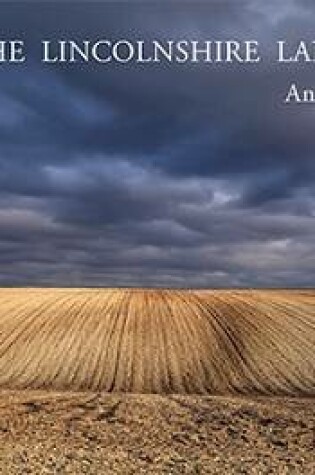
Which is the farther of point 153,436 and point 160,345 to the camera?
point 160,345

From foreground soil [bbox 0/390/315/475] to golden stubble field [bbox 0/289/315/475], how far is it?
41 mm

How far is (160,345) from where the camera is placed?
34.8m

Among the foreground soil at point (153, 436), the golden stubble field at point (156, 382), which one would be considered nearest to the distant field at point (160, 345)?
the golden stubble field at point (156, 382)

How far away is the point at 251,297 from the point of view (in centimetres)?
4650

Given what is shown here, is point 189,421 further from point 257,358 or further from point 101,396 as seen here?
point 257,358

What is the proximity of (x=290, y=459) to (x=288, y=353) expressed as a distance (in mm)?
14035

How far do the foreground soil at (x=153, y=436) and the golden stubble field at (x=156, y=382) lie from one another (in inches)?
1.6

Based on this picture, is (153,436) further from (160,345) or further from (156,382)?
(160,345)

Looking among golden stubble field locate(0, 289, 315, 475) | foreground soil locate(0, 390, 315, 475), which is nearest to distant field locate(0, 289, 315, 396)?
golden stubble field locate(0, 289, 315, 475)

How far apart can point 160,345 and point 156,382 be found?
194 inches

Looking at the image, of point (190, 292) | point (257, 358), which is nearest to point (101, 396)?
point (257, 358)

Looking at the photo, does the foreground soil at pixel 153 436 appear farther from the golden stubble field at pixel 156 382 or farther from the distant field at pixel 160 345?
the distant field at pixel 160 345

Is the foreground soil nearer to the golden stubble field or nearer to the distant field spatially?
the golden stubble field

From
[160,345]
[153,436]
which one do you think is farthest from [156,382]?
[153,436]
